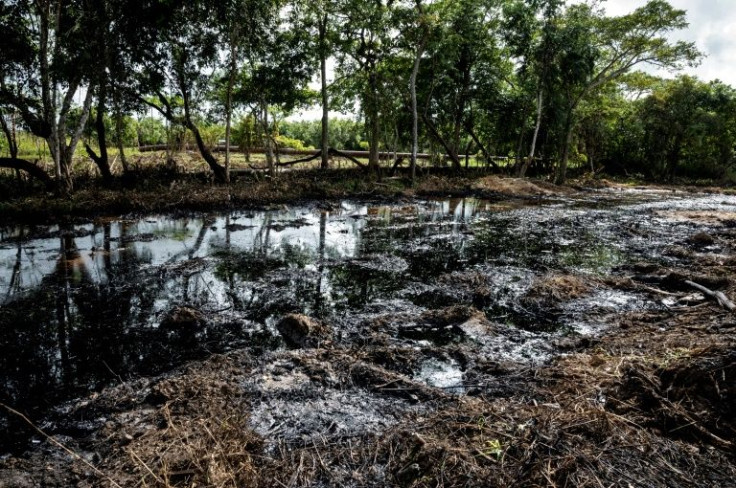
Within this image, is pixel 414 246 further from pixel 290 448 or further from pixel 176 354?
pixel 290 448

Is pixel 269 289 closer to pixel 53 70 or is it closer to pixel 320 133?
pixel 53 70

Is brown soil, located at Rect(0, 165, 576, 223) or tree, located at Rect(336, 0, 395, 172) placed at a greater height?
tree, located at Rect(336, 0, 395, 172)

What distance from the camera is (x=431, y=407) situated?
414 centimetres

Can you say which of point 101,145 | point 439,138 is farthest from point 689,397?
point 439,138

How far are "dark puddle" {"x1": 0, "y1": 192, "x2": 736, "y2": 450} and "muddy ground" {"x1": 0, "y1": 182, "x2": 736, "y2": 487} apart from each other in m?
0.09

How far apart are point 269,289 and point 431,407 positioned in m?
4.55

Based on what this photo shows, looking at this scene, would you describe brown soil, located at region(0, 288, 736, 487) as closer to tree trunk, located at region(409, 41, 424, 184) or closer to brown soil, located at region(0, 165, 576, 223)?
brown soil, located at region(0, 165, 576, 223)

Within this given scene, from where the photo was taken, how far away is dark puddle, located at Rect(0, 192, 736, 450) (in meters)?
5.25

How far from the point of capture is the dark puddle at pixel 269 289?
525 centimetres

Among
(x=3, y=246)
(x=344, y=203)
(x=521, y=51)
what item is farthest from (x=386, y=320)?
(x=521, y=51)

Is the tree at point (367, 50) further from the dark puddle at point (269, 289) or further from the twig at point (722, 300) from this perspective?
the twig at point (722, 300)

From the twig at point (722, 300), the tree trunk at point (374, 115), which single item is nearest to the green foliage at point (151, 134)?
the tree trunk at point (374, 115)

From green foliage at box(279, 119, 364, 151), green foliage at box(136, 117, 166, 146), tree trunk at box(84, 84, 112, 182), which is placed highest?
green foliage at box(279, 119, 364, 151)

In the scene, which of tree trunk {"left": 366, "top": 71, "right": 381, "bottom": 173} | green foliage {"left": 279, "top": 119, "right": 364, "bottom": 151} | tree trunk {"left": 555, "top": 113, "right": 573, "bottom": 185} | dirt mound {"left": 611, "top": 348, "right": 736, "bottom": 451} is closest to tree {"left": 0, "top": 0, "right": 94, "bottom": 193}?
tree trunk {"left": 366, "top": 71, "right": 381, "bottom": 173}
